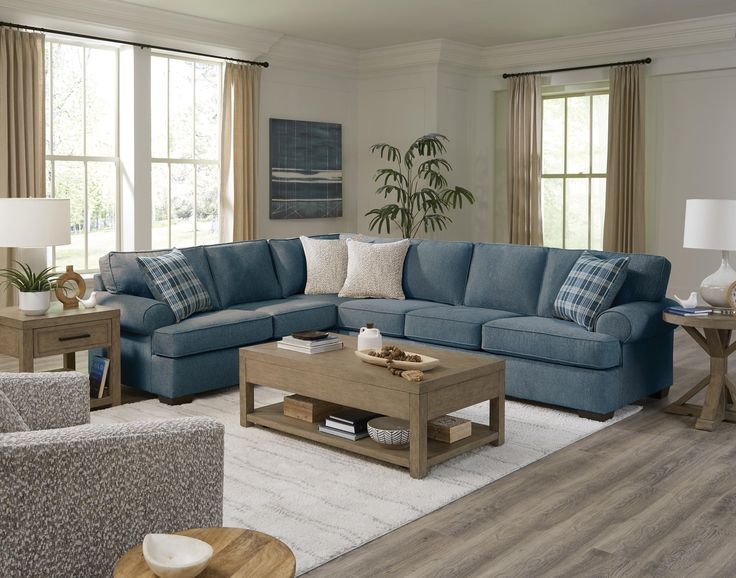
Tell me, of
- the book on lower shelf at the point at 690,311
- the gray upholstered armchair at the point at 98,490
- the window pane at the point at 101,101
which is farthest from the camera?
the window pane at the point at 101,101

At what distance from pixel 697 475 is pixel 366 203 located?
19.6 feet

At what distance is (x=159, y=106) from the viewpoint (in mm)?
7523

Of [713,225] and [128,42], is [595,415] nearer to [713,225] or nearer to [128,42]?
[713,225]

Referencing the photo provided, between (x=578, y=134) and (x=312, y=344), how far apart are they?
5.27m

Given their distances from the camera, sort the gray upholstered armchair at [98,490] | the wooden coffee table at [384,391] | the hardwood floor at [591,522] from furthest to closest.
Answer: the wooden coffee table at [384,391]
the hardwood floor at [591,522]
the gray upholstered armchair at [98,490]

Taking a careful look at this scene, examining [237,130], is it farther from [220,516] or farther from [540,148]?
[220,516]

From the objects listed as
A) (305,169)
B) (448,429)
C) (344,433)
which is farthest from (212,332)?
(305,169)

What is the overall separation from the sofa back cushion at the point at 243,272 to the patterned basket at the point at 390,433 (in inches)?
81.2

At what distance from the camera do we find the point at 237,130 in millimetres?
7938

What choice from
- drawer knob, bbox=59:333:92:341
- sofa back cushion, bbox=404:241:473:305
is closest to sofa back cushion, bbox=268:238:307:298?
sofa back cushion, bbox=404:241:473:305

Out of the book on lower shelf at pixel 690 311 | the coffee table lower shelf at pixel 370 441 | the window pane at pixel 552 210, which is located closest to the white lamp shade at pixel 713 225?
the book on lower shelf at pixel 690 311

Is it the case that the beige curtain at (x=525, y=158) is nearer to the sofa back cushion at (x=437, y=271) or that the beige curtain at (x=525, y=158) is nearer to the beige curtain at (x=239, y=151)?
the beige curtain at (x=239, y=151)

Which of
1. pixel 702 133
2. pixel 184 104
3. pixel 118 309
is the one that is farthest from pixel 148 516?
pixel 702 133

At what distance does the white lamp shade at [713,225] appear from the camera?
14.5ft
